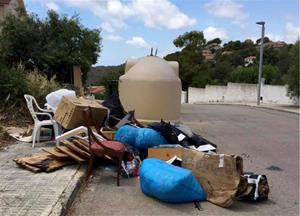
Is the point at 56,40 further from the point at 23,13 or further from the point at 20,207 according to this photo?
the point at 20,207

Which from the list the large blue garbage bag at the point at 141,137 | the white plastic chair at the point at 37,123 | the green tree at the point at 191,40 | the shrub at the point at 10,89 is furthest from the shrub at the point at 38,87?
the green tree at the point at 191,40

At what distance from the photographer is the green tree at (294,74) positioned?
31172mm

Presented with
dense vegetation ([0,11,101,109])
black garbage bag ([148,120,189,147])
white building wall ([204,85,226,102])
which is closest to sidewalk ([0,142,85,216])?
black garbage bag ([148,120,189,147])

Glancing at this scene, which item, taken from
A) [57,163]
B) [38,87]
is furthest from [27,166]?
[38,87]

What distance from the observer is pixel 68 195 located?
19.7 feet

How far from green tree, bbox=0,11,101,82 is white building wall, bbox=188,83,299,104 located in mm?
18923

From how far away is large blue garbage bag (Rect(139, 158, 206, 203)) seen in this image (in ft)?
19.6

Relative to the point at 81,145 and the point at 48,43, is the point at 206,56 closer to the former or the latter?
the point at 48,43

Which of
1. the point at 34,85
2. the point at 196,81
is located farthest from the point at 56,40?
the point at 196,81

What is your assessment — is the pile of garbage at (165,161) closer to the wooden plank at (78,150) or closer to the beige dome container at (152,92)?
the wooden plank at (78,150)

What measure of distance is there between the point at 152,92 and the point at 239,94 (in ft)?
118

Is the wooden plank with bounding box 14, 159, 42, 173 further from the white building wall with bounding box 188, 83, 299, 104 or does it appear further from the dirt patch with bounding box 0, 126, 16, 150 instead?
the white building wall with bounding box 188, 83, 299, 104

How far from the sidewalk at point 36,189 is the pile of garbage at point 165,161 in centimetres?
26

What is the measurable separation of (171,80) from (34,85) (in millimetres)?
4751
